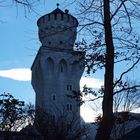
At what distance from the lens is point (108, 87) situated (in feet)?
28.5

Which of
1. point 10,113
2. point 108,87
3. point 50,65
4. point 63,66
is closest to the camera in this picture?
point 108,87

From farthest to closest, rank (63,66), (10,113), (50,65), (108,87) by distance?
1. (50,65)
2. (63,66)
3. (10,113)
4. (108,87)

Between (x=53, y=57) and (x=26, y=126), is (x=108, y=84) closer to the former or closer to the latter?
(x=26, y=126)

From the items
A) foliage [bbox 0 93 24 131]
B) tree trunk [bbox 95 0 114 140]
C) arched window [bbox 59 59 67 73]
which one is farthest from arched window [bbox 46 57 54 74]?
tree trunk [bbox 95 0 114 140]

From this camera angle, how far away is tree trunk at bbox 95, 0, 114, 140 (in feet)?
27.7

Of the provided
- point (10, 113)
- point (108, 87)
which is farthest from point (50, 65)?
point (108, 87)

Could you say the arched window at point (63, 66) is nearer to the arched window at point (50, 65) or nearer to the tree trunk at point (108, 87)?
the arched window at point (50, 65)

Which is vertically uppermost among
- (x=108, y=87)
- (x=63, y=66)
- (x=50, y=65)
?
(x=50, y=65)

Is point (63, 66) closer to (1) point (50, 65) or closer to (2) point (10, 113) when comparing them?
(1) point (50, 65)

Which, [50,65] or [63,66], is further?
[50,65]

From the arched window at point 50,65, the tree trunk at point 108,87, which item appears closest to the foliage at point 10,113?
the arched window at point 50,65

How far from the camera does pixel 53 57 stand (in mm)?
56531

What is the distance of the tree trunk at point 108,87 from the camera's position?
8.45m

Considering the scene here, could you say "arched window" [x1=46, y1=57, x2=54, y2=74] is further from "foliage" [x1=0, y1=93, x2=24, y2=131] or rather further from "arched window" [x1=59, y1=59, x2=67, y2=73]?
"foliage" [x1=0, y1=93, x2=24, y2=131]
